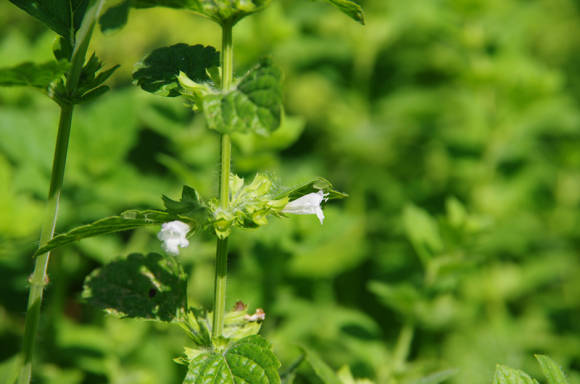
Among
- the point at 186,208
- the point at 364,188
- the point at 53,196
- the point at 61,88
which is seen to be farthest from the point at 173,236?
the point at 364,188

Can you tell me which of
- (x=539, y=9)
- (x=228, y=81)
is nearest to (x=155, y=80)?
(x=228, y=81)

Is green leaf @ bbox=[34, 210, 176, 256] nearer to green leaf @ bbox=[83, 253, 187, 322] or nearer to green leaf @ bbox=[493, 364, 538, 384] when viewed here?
green leaf @ bbox=[83, 253, 187, 322]

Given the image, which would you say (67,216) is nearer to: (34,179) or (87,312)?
(34,179)

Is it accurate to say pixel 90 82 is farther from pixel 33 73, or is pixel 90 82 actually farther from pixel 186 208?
pixel 186 208

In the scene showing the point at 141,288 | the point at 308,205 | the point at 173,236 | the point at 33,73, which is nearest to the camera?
the point at 33,73

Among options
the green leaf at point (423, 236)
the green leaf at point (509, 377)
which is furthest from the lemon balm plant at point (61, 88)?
the green leaf at point (423, 236)

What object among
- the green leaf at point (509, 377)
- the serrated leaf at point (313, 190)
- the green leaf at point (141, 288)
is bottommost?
the green leaf at point (509, 377)

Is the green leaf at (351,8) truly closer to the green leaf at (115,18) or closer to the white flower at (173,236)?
the green leaf at (115,18)
